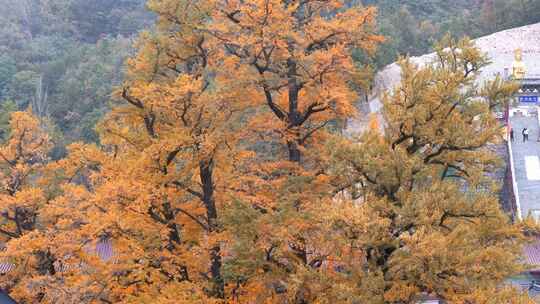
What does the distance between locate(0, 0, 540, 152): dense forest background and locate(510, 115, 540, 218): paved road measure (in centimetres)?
741

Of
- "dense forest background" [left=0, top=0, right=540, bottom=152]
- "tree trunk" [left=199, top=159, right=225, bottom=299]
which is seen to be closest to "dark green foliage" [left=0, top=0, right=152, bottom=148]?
"dense forest background" [left=0, top=0, right=540, bottom=152]

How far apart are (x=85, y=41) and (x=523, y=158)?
1256 inches

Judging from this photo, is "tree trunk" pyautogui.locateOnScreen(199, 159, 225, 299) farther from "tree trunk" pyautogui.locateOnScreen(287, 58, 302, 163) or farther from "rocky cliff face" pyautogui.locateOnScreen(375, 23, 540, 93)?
"rocky cliff face" pyautogui.locateOnScreen(375, 23, 540, 93)

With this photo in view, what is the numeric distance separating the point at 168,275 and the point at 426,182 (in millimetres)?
3687

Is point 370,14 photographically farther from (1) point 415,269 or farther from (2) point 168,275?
(2) point 168,275

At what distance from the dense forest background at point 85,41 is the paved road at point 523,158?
7.41m

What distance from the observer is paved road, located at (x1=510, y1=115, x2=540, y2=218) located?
55.4 ft

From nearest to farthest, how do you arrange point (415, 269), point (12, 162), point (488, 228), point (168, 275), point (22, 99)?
point (415, 269), point (488, 228), point (168, 275), point (12, 162), point (22, 99)

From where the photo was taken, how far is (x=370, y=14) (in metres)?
9.15

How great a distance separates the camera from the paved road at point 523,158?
16891 mm

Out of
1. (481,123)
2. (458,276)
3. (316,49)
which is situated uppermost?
(316,49)

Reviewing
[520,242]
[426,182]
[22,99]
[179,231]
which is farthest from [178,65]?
[22,99]

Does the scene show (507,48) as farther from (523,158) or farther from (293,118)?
(293,118)

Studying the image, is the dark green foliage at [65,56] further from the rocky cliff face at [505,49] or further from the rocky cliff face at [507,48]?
the rocky cliff face at [507,48]
